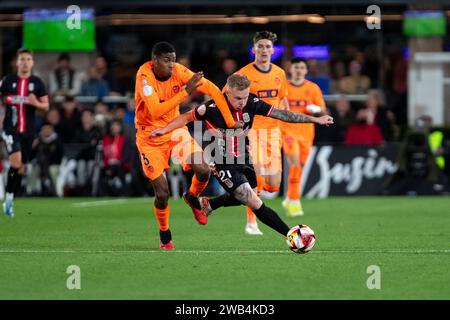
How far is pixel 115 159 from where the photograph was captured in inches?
905

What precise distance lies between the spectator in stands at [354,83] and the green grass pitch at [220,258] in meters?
7.94

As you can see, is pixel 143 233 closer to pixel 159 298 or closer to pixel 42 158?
pixel 159 298

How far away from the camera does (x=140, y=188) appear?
23.0 metres

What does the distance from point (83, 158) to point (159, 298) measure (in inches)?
577

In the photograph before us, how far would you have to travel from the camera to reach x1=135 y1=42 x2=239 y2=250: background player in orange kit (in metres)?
12.2

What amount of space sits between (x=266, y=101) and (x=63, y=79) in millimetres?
11574

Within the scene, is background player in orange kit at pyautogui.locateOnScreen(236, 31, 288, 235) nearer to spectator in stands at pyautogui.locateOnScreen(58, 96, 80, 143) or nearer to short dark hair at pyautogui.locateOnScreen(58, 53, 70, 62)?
spectator in stands at pyautogui.locateOnScreen(58, 96, 80, 143)

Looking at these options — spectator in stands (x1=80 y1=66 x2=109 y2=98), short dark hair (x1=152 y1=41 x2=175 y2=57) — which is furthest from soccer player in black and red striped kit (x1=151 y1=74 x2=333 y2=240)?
spectator in stands (x1=80 y1=66 x2=109 y2=98)

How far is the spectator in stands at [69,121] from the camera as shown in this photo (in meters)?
24.0

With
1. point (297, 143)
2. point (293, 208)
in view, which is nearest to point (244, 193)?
point (293, 208)

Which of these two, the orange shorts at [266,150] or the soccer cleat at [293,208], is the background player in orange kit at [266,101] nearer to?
the orange shorts at [266,150]

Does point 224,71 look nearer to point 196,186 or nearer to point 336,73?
point 336,73

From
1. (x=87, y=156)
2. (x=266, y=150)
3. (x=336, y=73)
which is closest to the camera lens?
(x=266, y=150)
